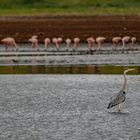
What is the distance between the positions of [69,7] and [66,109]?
59971 millimetres

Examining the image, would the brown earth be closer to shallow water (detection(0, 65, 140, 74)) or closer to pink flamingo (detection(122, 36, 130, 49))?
pink flamingo (detection(122, 36, 130, 49))

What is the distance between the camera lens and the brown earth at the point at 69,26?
59906 millimetres

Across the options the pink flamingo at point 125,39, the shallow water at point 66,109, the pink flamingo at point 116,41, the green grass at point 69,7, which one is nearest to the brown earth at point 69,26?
the green grass at point 69,7

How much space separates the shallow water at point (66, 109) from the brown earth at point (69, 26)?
27120 mm

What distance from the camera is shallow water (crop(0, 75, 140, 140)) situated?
721 inches

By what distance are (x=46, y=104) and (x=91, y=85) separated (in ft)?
16.4

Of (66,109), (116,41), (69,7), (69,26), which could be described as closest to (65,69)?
(66,109)

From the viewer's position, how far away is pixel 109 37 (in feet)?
188

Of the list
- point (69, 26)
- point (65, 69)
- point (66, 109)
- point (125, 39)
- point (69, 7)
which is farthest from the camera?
point (69, 7)

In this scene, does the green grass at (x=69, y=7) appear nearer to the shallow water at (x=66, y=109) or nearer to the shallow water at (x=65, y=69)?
the shallow water at (x=65, y=69)

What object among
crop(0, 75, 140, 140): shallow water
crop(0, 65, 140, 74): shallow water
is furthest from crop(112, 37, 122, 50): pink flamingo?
crop(0, 75, 140, 140): shallow water

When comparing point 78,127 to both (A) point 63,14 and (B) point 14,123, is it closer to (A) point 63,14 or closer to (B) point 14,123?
(B) point 14,123

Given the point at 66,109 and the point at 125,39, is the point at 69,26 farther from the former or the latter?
the point at 66,109

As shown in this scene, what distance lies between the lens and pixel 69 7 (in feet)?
267
